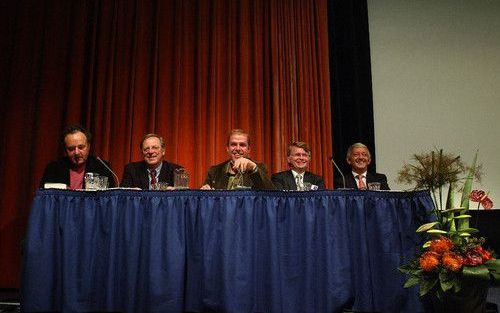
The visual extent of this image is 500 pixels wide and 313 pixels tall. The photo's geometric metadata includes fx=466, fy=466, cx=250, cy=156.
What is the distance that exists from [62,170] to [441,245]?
2522 mm

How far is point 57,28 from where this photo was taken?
4680 millimetres

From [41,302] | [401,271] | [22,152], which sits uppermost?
[22,152]

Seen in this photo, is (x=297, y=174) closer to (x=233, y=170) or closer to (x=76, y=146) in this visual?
(x=233, y=170)

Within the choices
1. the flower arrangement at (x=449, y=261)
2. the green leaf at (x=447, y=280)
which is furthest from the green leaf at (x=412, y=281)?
the green leaf at (x=447, y=280)

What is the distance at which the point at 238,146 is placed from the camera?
3248 mm

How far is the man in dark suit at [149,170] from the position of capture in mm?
3355

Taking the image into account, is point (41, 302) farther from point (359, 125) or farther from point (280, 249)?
point (359, 125)

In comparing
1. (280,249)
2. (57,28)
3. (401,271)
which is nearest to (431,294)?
(401,271)

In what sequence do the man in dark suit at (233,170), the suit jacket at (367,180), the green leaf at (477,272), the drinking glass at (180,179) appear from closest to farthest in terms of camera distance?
the green leaf at (477,272)
the drinking glass at (180,179)
the man in dark suit at (233,170)
the suit jacket at (367,180)

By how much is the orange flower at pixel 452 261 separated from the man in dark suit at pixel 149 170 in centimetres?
194

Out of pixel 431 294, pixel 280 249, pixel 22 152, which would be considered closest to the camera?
pixel 431 294

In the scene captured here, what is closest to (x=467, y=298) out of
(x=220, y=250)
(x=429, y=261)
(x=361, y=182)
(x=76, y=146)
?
(x=429, y=261)

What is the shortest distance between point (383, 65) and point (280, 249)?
9.70 feet

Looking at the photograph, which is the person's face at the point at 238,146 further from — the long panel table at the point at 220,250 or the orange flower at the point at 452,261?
the orange flower at the point at 452,261
